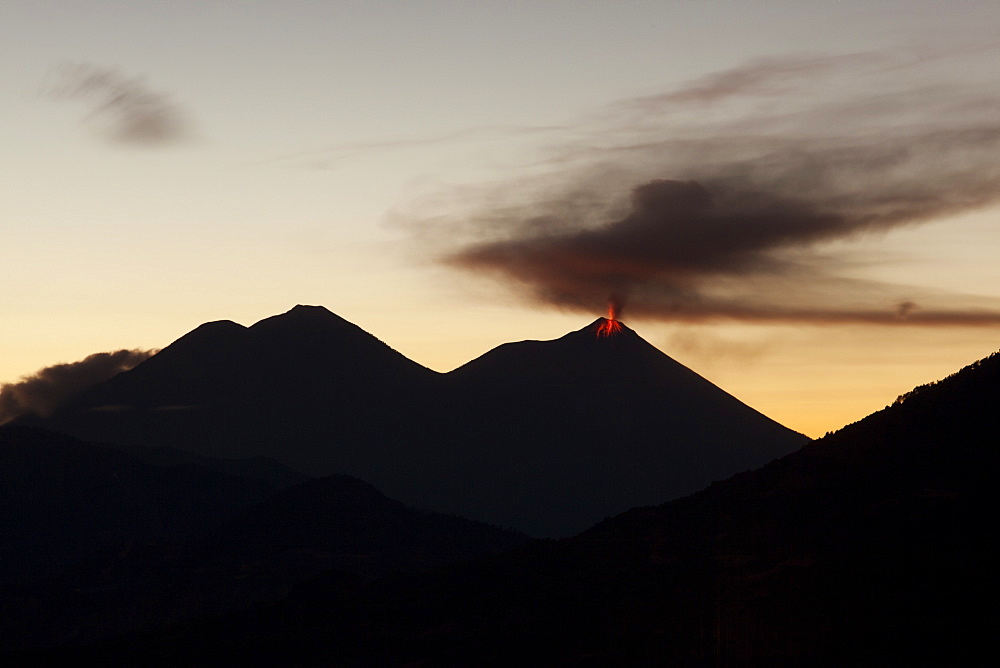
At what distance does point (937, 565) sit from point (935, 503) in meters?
10.1

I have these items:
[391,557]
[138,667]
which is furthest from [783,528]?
[391,557]

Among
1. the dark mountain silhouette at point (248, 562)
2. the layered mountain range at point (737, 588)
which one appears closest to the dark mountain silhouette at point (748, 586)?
the layered mountain range at point (737, 588)

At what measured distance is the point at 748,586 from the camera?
257 ft

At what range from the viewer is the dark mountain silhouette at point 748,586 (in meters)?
68.7

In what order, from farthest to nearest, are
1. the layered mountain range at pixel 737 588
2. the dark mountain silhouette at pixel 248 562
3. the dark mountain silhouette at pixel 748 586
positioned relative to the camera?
the dark mountain silhouette at pixel 248 562, the layered mountain range at pixel 737 588, the dark mountain silhouette at pixel 748 586

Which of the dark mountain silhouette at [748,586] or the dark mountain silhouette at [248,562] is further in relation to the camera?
the dark mountain silhouette at [248,562]

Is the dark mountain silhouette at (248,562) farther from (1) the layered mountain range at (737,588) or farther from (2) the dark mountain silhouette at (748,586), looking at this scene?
(2) the dark mountain silhouette at (748,586)

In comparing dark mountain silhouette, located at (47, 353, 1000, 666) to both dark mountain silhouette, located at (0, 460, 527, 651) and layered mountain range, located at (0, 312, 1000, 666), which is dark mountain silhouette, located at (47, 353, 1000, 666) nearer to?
layered mountain range, located at (0, 312, 1000, 666)

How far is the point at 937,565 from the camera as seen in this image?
72812 mm

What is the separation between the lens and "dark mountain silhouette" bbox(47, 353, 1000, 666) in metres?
68.7

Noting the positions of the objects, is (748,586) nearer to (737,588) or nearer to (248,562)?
(737,588)

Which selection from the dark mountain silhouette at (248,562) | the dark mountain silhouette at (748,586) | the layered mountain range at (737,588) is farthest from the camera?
the dark mountain silhouette at (248,562)

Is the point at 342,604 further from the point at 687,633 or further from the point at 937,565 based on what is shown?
the point at 937,565

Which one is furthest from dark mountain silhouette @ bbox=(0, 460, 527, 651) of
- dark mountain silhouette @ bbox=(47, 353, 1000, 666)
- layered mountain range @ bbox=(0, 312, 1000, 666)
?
dark mountain silhouette @ bbox=(47, 353, 1000, 666)
